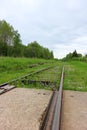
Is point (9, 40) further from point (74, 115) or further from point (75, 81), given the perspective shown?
point (74, 115)

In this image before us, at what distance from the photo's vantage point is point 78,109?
126 inches

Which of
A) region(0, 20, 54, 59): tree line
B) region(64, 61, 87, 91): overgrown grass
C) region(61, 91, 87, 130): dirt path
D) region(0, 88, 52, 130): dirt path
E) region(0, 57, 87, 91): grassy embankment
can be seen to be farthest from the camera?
region(0, 20, 54, 59): tree line

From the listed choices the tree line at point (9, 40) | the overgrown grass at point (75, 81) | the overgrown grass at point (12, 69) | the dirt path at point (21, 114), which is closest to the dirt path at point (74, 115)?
the dirt path at point (21, 114)

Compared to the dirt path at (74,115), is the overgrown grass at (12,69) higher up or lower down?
higher up

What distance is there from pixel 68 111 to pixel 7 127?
128 centimetres

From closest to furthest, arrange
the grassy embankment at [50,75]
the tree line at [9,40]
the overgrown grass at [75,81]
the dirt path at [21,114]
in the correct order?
the dirt path at [21,114]
the overgrown grass at [75,81]
the grassy embankment at [50,75]
the tree line at [9,40]

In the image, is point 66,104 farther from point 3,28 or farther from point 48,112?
point 3,28

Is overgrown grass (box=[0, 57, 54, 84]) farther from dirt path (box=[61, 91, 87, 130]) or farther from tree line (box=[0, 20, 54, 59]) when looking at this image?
tree line (box=[0, 20, 54, 59])

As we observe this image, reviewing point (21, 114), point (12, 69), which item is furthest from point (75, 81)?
point (12, 69)

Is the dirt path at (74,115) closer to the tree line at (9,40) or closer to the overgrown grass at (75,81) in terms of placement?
the overgrown grass at (75,81)

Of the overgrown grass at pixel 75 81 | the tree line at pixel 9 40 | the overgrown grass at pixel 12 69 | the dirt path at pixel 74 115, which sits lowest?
the overgrown grass at pixel 75 81

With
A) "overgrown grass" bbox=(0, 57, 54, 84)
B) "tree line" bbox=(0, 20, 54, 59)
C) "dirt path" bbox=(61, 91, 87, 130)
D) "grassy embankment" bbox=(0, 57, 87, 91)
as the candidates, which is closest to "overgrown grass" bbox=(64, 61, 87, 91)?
A: "grassy embankment" bbox=(0, 57, 87, 91)

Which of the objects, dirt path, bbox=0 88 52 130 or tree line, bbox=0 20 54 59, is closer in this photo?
dirt path, bbox=0 88 52 130

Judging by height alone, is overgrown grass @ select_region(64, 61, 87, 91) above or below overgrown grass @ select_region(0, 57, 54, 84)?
below
